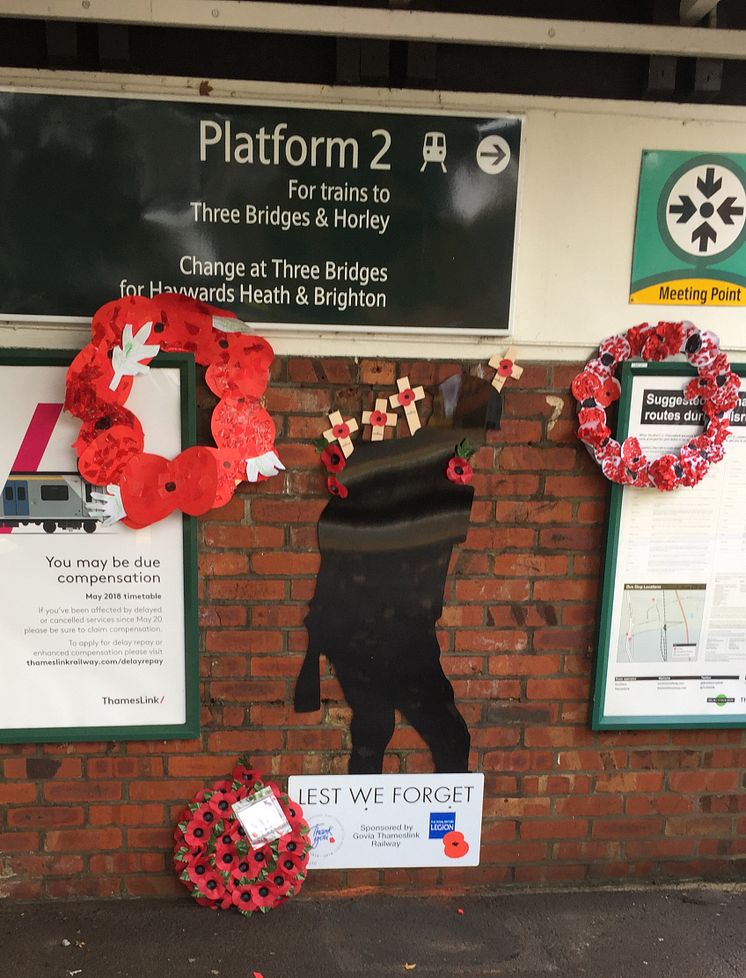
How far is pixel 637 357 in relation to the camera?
88.6 inches

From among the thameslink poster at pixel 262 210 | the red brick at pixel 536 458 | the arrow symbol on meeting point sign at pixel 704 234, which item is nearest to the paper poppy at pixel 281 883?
the red brick at pixel 536 458

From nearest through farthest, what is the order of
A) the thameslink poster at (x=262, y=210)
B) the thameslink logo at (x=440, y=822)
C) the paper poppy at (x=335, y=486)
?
the thameslink poster at (x=262, y=210), the paper poppy at (x=335, y=486), the thameslink logo at (x=440, y=822)

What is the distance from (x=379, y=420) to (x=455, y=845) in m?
1.58

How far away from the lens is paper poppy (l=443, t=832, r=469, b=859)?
97.8 inches

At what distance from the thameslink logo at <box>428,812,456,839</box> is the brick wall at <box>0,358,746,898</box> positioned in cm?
14

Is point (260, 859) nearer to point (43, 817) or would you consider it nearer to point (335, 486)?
point (43, 817)

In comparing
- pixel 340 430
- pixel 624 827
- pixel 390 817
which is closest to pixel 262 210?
pixel 340 430

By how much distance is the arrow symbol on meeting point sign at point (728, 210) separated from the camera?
2.19 m

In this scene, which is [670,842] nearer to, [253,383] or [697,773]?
[697,773]

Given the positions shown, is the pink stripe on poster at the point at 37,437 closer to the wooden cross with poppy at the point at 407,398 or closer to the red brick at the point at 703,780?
the wooden cross with poppy at the point at 407,398

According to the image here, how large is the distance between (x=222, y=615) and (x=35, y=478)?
29.3 inches

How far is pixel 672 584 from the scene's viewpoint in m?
2.39

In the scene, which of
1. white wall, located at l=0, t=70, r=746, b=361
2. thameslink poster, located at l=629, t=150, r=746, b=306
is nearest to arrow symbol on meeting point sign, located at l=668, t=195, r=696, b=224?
thameslink poster, located at l=629, t=150, r=746, b=306

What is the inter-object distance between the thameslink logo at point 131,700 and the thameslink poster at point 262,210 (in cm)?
126
